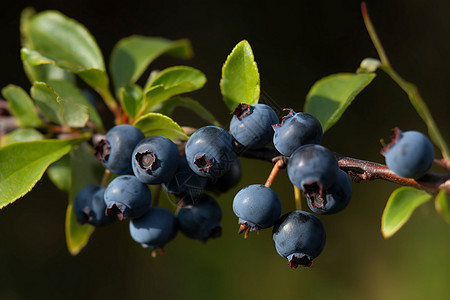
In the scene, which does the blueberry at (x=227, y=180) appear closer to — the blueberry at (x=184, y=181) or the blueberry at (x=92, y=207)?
the blueberry at (x=184, y=181)

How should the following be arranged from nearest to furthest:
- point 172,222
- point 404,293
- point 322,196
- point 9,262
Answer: point 322,196, point 172,222, point 9,262, point 404,293

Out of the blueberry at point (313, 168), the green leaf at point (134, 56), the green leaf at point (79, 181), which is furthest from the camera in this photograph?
the green leaf at point (134, 56)

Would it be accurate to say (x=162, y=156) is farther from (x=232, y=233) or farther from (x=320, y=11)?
(x=320, y=11)

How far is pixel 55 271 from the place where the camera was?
3164mm

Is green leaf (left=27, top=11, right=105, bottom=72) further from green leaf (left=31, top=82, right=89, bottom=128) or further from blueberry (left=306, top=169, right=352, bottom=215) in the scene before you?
blueberry (left=306, top=169, right=352, bottom=215)

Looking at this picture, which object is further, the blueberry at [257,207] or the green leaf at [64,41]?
the green leaf at [64,41]

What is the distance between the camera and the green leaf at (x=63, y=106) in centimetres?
107

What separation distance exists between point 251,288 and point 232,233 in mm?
471

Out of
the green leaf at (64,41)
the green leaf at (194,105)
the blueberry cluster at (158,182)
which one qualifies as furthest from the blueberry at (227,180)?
the green leaf at (64,41)

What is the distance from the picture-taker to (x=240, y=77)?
1.07 meters

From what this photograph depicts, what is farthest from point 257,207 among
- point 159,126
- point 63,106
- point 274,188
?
point 274,188

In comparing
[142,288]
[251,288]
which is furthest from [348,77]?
[142,288]

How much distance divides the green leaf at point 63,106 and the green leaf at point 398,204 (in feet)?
2.56

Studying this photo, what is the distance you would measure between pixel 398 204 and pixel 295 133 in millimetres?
252
